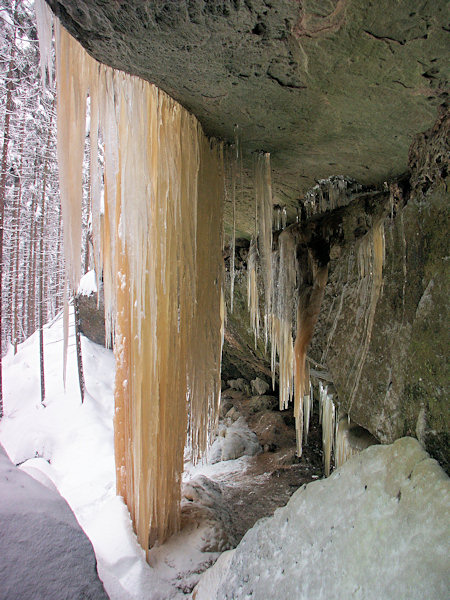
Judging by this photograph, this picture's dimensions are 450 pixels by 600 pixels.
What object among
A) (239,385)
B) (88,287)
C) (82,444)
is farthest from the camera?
(88,287)

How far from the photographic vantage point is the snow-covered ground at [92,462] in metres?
2.88

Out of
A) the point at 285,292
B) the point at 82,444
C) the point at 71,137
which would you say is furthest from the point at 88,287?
the point at 71,137

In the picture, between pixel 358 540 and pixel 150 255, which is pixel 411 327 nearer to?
pixel 358 540

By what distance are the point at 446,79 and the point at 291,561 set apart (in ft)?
9.69

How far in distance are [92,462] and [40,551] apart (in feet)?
20.6

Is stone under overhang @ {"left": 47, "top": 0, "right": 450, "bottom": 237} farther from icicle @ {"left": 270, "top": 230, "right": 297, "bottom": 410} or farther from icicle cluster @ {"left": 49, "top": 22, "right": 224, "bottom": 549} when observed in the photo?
icicle @ {"left": 270, "top": 230, "right": 297, "bottom": 410}

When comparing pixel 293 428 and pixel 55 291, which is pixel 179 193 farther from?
pixel 55 291

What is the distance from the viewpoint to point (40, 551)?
1747mm

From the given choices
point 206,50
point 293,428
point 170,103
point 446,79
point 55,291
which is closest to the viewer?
point 206,50

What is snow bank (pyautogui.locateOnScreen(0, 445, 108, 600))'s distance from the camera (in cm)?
159

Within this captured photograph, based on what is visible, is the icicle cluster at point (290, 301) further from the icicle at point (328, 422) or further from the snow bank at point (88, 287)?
the snow bank at point (88, 287)

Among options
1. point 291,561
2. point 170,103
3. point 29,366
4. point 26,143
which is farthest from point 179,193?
point 29,366

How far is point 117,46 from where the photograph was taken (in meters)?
1.84

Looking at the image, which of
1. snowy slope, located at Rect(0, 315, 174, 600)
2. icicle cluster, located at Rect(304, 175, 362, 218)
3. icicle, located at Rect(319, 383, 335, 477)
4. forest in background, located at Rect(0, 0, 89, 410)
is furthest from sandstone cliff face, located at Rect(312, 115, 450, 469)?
forest in background, located at Rect(0, 0, 89, 410)
